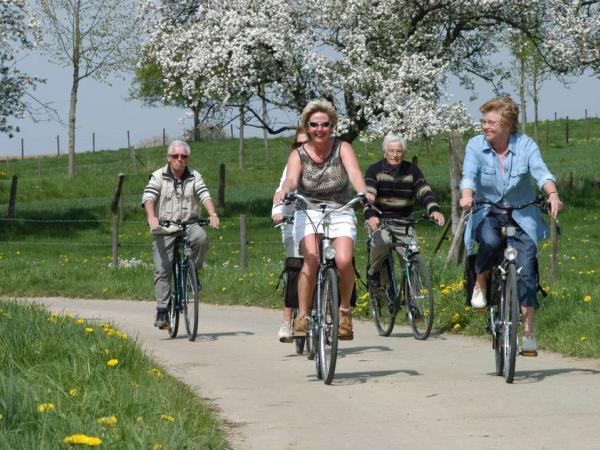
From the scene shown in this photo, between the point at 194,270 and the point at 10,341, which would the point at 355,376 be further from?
the point at 194,270

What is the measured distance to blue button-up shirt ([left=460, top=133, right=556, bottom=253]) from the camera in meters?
9.04

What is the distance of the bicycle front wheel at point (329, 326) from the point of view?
862 centimetres

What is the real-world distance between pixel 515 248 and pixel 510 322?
1.83ft

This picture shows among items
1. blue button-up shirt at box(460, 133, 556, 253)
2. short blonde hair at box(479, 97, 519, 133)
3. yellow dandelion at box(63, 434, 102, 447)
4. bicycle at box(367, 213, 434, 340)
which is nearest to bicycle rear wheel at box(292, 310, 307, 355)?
bicycle at box(367, 213, 434, 340)

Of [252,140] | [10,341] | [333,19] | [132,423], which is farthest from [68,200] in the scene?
[132,423]

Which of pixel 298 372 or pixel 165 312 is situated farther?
pixel 165 312

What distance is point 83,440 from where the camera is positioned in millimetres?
5160

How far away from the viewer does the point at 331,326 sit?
8805 mm

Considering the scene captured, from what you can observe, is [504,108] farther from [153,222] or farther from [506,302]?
A: [153,222]

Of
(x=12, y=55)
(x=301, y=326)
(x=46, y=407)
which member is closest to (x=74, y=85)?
(x=12, y=55)

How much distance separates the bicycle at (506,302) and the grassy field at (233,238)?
1335 mm

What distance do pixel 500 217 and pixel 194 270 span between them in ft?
13.1

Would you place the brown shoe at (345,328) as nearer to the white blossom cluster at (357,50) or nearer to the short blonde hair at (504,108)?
the short blonde hair at (504,108)

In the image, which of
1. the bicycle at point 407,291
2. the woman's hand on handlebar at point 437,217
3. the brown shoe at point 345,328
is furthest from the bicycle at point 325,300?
the bicycle at point 407,291
